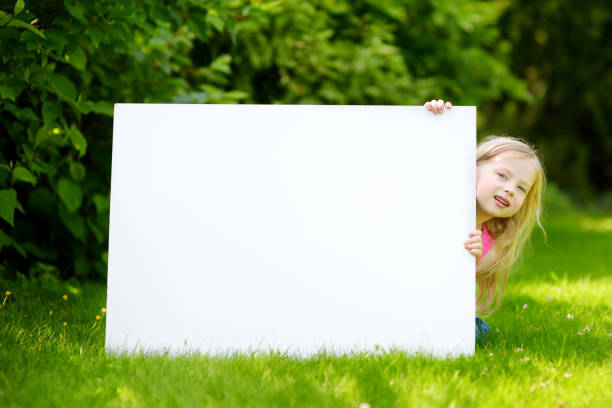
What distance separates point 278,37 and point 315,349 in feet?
12.2

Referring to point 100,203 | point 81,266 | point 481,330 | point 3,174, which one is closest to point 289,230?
point 481,330

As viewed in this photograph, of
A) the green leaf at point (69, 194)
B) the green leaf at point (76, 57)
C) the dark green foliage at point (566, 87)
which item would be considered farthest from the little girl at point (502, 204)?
the dark green foliage at point (566, 87)

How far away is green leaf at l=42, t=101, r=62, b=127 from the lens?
2785 millimetres

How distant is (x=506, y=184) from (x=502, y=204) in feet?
0.29

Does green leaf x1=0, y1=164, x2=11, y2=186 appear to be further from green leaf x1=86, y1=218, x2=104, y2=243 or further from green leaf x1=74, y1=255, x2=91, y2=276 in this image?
green leaf x1=74, y1=255, x2=91, y2=276

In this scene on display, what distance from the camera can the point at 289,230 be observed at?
2174 mm

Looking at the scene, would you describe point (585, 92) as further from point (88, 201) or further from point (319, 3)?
point (88, 201)

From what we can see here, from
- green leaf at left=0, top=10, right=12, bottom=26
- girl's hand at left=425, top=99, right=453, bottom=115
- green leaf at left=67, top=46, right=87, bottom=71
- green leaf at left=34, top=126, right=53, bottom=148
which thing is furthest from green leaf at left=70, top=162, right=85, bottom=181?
girl's hand at left=425, top=99, right=453, bottom=115

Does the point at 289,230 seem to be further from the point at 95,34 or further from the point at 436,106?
the point at 95,34

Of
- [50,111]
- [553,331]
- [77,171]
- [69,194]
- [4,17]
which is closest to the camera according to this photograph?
[4,17]

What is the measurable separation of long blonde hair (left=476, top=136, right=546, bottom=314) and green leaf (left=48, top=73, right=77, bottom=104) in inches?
77.5

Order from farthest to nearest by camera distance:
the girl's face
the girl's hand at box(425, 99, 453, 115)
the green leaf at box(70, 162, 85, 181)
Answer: the green leaf at box(70, 162, 85, 181), the girl's face, the girl's hand at box(425, 99, 453, 115)

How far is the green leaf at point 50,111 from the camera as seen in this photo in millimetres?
2785

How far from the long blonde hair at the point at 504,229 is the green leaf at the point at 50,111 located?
2096 mm
